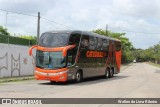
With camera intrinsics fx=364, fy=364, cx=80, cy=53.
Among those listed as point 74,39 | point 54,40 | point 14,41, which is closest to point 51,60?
point 54,40

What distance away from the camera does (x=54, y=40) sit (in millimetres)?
24469

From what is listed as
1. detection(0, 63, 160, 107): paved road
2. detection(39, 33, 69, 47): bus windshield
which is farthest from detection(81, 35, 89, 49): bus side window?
detection(0, 63, 160, 107): paved road

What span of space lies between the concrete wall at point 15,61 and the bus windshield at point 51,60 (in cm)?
681

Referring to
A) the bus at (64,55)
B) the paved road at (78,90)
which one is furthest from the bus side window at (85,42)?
the paved road at (78,90)

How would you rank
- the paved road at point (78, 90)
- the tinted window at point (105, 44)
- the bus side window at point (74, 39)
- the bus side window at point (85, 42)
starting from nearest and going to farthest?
the paved road at point (78, 90) < the bus side window at point (74, 39) < the bus side window at point (85, 42) < the tinted window at point (105, 44)

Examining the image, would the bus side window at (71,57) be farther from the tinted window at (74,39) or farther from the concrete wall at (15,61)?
the concrete wall at (15,61)

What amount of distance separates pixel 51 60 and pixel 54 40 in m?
1.43

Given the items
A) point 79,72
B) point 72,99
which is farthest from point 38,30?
point 72,99

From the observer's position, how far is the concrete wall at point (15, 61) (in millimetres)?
30312

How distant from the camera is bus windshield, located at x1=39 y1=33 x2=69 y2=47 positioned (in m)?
24.2

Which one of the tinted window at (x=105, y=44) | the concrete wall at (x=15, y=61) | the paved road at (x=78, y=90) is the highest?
the tinted window at (x=105, y=44)

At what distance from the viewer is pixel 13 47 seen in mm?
32062

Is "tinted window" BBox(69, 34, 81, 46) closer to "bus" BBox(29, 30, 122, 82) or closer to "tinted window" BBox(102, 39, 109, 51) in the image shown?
"bus" BBox(29, 30, 122, 82)

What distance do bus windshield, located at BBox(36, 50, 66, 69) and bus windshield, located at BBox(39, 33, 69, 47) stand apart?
2.06 ft
